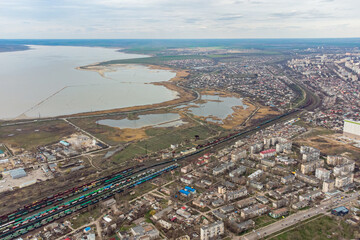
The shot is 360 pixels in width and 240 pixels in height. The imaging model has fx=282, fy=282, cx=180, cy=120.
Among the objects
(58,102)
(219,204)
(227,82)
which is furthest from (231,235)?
(227,82)

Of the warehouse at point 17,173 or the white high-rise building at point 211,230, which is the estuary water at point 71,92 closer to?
the warehouse at point 17,173

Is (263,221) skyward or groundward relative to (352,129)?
groundward

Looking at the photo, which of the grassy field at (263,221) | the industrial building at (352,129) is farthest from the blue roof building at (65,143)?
the industrial building at (352,129)

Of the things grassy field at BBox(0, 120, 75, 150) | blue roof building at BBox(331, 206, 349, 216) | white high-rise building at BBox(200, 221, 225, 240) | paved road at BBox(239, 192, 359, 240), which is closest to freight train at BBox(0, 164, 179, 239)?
white high-rise building at BBox(200, 221, 225, 240)

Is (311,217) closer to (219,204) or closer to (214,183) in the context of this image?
(219,204)

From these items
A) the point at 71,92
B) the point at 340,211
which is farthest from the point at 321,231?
the point at 71,92

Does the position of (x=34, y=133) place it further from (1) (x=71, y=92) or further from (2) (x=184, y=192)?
(1) (x=71, y=92)

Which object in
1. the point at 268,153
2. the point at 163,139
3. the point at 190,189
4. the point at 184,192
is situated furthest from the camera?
the point at 163,139
